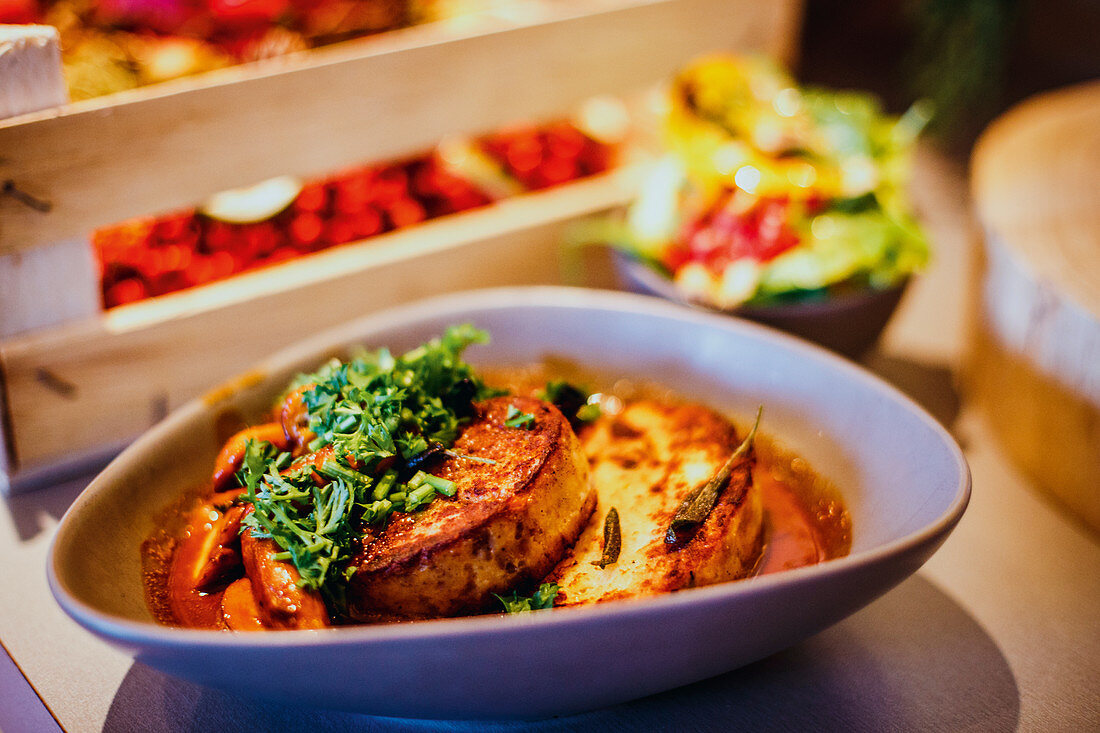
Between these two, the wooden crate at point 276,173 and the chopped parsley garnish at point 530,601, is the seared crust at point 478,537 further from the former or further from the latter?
the wooden crate at point 276,173

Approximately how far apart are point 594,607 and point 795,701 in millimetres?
540

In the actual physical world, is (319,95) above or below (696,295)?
above

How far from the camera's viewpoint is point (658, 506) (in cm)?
153

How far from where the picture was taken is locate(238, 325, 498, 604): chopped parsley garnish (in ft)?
4.34

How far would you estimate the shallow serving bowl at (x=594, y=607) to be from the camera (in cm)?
112

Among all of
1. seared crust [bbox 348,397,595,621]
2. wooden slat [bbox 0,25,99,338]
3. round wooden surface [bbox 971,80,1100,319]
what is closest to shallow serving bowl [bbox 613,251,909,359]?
round wooden surface [bbox 971,80,1100,319]

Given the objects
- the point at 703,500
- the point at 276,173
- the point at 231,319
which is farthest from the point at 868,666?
the point at 276,173

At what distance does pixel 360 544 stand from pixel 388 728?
1.06 ft

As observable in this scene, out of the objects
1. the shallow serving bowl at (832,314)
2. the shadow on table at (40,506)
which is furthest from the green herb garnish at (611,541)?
the shadow on table at (40,506)

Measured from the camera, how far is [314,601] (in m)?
1.27

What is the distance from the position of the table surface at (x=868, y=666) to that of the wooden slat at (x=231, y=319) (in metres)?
0.19

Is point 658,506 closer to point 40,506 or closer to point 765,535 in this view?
point 765,535

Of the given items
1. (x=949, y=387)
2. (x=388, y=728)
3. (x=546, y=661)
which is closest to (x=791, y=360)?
(x=949, y=387)

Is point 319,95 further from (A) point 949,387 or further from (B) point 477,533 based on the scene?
(A) point 949,387
